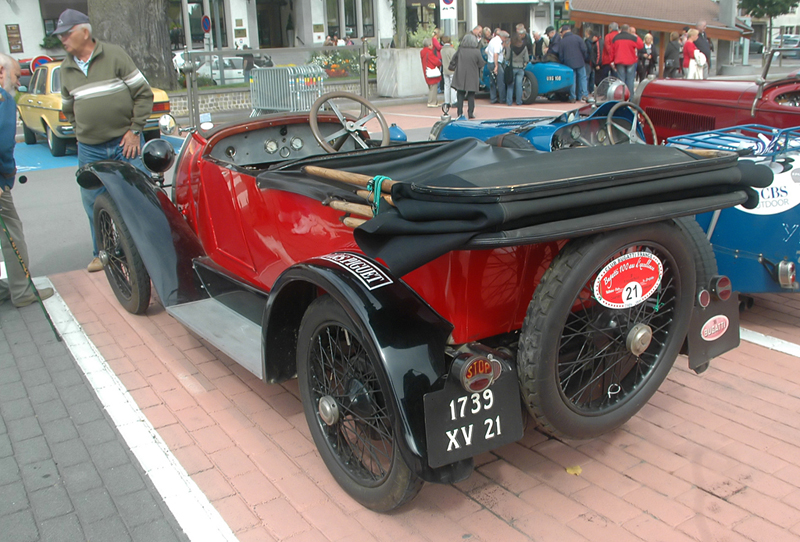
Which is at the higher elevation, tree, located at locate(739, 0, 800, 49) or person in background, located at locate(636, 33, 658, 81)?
tree, located at locate(739, 0, 800, 49)

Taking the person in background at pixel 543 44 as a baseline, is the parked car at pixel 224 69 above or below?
below

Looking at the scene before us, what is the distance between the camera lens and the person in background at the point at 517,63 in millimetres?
17047

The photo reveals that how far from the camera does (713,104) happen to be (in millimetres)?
5953

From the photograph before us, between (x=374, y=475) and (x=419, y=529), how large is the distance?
10.6 inches

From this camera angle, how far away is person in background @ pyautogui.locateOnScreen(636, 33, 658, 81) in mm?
18984

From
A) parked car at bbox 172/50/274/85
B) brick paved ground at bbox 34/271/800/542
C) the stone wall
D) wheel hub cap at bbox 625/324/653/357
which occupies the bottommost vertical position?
brick paved ground at bbox 34/271/800/542

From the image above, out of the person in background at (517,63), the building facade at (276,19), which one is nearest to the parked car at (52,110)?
the person in background at (517,63)

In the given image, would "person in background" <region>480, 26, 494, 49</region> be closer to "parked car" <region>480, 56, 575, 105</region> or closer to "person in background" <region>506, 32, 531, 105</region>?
"person in background" <region>506, 32, 531, 105</region>

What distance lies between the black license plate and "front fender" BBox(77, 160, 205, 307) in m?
2.43

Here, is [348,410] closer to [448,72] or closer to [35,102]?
[35,102]

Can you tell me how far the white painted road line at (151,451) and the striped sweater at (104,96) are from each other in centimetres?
171

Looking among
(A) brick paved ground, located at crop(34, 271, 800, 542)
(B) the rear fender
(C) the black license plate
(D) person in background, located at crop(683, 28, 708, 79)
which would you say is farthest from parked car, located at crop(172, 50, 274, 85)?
(C) the black license plate

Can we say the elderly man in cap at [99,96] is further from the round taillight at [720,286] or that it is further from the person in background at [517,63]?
the person in background at [517,63]

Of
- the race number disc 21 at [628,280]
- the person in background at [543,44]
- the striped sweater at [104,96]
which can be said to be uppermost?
the person in background at [543,44]
